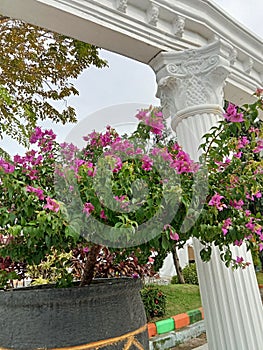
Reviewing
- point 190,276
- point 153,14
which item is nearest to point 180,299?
point 190,276

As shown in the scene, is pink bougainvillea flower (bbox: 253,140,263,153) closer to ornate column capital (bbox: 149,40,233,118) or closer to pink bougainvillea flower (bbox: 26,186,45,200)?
ornate column capital (bbox: 149,40,233,118)

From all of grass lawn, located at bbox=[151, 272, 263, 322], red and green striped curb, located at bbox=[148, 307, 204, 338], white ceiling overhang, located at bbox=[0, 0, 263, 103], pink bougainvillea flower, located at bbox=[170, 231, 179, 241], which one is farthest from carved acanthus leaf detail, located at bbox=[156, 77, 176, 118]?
grass lawn, located at bbox=[151, 272, 263, 322]

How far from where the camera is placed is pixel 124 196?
0.69 meters

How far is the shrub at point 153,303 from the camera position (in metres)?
2.45

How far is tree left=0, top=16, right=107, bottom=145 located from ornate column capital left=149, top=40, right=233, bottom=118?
1.29 m

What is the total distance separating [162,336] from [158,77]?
1617 mm

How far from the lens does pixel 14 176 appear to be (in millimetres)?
750

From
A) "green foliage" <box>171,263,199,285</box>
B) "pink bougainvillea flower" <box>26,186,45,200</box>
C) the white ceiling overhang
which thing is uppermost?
the white ceiling overhang

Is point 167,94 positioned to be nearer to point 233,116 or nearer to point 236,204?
point 233,116

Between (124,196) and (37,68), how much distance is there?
2684 mm

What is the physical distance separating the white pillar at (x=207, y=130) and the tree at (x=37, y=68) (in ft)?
4.32

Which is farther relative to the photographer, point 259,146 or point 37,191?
point 259,146

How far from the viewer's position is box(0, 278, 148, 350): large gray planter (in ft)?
2.30

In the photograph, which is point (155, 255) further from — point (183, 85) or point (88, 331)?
point (183, 85)
